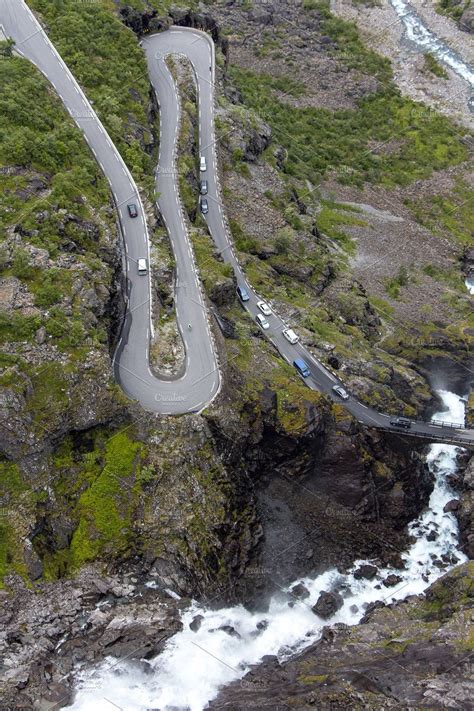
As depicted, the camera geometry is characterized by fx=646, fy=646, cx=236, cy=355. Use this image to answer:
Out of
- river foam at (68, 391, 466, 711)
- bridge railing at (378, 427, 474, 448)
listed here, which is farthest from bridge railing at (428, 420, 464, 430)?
river foam at (68, 391, 466, 711)

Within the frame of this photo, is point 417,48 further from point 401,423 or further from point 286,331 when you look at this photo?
point 401,423

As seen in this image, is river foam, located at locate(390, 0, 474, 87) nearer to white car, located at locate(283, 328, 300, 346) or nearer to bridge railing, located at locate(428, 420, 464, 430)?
white car, located at locate(283, 328, 300, 346)

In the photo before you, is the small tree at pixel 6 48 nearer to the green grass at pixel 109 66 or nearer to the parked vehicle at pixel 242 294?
the green grass at pixel 109 66

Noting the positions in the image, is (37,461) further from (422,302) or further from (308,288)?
(422,302)

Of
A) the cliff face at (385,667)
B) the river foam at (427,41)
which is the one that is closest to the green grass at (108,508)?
the cliff face at (385,667)

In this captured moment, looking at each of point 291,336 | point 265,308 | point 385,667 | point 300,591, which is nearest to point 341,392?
point 291,336
